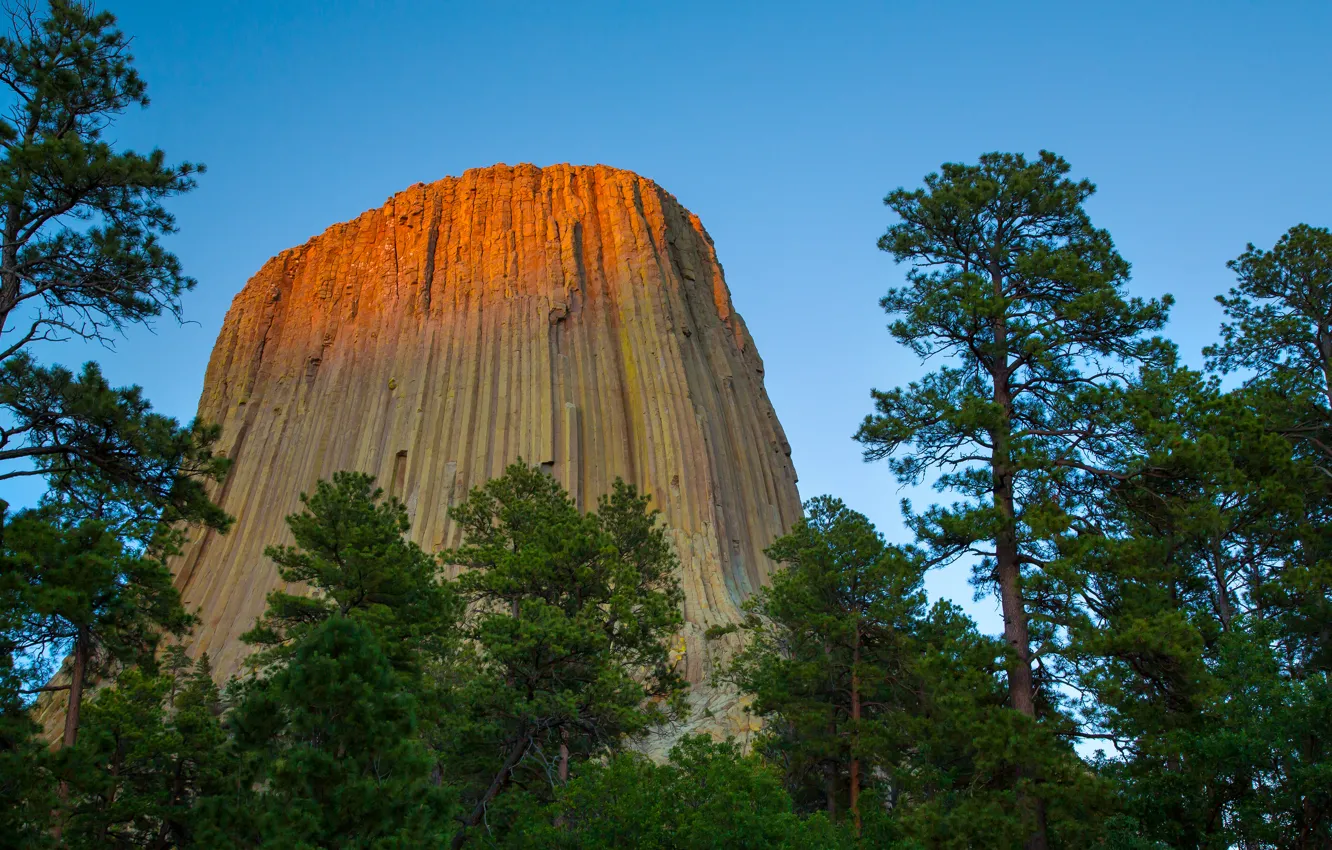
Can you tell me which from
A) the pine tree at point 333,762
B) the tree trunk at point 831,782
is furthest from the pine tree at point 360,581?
the tree trunk at point 831,782

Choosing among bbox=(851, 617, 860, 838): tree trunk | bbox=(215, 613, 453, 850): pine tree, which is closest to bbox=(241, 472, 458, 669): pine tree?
bbox=(215, 613, 453, 850): pine tree

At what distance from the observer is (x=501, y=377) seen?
49.7 metres

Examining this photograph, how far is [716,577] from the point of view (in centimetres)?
4084

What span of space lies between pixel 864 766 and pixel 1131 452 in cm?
807

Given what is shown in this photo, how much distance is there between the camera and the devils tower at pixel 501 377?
4591 centimetres

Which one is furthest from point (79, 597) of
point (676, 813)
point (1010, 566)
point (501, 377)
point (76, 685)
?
point (501, 377)

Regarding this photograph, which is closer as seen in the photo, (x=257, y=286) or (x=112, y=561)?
(x=112, y=561)

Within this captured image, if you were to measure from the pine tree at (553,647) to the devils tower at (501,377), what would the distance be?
17178 millimetres

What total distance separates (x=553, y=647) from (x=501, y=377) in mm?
33124

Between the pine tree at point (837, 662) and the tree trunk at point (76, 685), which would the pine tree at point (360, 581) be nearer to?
the tree trunk at point (76, 685)

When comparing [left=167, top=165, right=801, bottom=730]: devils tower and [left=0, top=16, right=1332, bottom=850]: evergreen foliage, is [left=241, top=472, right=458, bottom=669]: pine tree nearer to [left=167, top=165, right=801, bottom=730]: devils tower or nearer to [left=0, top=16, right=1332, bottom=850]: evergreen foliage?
[left=0, top=16, right=1332, bottom=850]: evergreen foliage

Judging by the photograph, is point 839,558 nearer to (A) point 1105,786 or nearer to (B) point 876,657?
(B) point 876,657

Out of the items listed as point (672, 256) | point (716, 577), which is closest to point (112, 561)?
point (716, 577)

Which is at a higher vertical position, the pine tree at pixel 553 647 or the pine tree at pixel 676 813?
the pine tree at pixel 553 647
